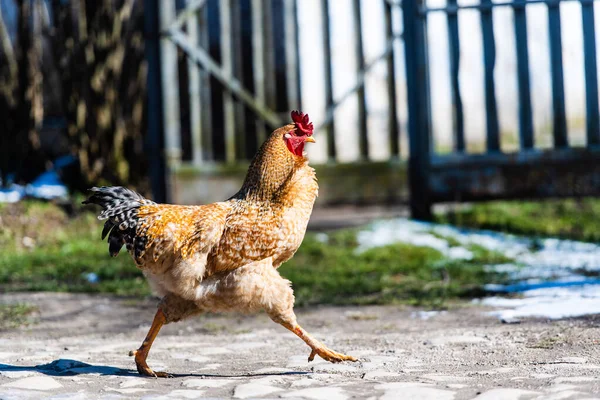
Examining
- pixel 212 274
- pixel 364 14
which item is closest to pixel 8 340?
pixel 212 274

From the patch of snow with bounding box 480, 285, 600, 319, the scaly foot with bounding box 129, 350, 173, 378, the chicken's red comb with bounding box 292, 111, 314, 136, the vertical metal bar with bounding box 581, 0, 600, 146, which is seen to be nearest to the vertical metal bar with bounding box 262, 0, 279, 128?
the vertical metal bar with bounding box 581, 0, 600, 146

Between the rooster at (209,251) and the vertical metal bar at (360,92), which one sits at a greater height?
the vertical metal bar at (360,92)

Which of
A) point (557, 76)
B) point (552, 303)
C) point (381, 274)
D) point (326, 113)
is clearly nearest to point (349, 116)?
point (326, 113)

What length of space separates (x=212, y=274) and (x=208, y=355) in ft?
2.32

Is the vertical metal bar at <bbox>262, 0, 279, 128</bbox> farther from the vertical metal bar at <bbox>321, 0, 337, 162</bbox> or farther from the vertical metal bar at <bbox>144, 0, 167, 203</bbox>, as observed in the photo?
the vertical metal bar at <bbox>144, 0, 167, 203</bbox>

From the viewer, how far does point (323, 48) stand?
10.4 m

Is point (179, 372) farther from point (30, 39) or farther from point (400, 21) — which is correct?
point (30, 39)

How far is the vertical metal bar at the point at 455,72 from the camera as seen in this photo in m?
9.66

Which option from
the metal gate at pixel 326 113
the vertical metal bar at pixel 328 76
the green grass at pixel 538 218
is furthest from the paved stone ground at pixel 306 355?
the vertical metal bar at pixel 328 76

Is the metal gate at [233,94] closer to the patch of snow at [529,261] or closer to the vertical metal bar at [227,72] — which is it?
the vertical metal bar at [227,72]

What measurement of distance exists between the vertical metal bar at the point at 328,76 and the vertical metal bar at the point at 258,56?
30.7 inches

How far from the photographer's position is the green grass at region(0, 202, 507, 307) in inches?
268

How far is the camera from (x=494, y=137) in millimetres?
9750

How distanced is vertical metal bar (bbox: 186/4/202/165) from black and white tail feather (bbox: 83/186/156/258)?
581 centimetres
